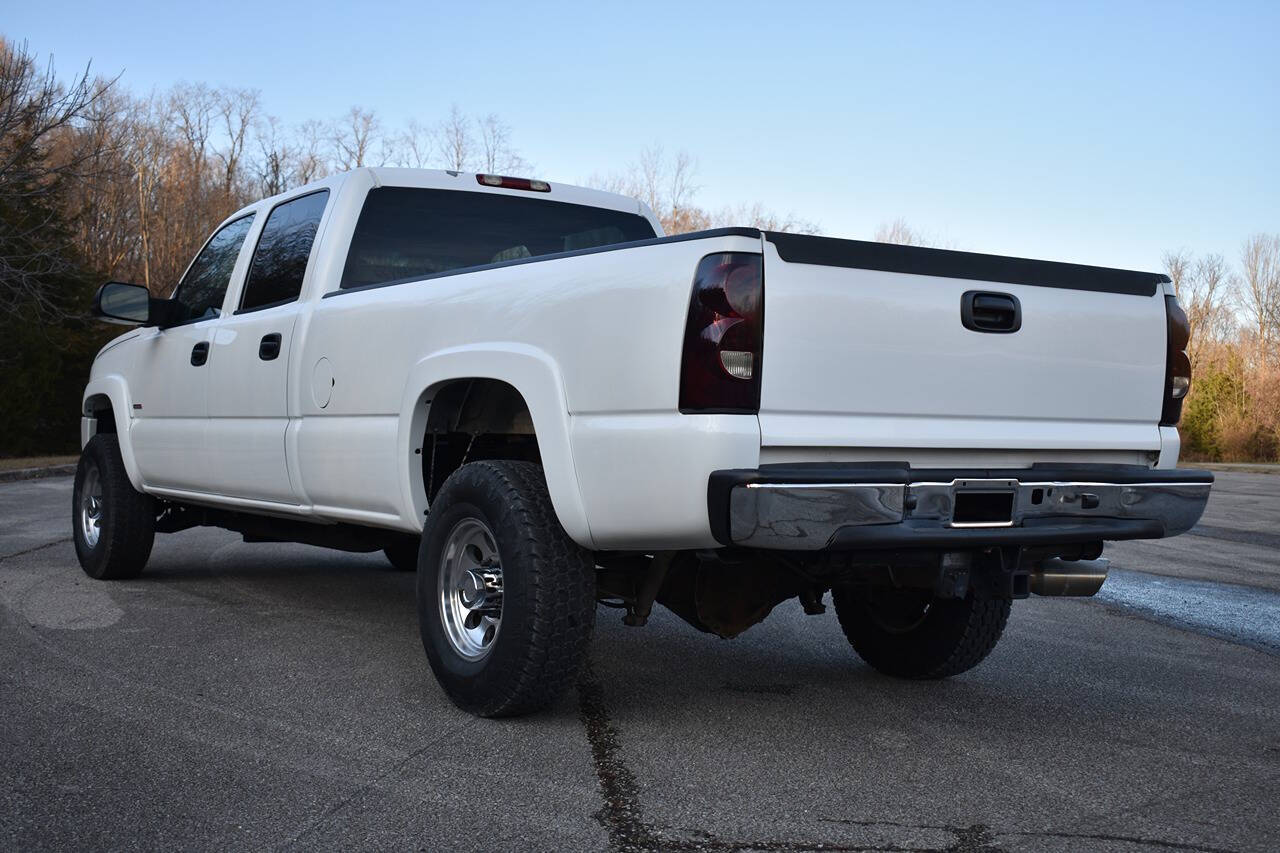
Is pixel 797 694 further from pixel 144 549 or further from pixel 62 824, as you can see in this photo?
pixel 144 549

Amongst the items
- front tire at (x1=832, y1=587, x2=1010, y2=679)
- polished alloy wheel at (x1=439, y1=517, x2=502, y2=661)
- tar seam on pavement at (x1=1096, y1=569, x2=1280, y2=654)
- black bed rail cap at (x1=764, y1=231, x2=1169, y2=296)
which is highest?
black bed rail cap at (x1=764, y1=231, x2=1169, y2=296)

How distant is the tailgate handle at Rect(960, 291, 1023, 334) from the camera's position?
4035 mm

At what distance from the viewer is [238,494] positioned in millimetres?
6238

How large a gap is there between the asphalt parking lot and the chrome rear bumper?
28.3 inches

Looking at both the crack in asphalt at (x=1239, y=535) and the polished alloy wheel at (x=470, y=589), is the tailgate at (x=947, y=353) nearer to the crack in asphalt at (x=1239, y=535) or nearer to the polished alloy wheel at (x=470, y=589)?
the polished alloy wheel at (x=470, y=589)

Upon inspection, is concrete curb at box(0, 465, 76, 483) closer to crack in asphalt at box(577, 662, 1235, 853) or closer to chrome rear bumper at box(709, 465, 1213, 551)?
crack in asphalt at box(577, 662, 1235, 853)

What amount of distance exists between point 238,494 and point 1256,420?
124 feet

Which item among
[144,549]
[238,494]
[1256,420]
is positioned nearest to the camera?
[238,494]

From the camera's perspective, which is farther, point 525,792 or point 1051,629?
point 1051,629

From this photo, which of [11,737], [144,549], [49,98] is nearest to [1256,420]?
[49,98]

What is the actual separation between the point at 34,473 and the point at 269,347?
15.0m

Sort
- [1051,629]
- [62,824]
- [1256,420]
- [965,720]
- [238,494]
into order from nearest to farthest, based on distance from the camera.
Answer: [62,824] → [965,720] → [238,494] → [1051,629] → [1256,420]

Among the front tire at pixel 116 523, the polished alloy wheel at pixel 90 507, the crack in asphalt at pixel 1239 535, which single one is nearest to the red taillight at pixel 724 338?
the front tire at pixel 116 523

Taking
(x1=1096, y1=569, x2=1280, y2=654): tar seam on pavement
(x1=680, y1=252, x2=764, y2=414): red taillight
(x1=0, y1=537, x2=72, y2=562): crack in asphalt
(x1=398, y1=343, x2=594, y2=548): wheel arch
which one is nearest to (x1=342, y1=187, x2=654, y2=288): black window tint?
(x1=398, y1=343, x2=594, y2=548): wheel arch
